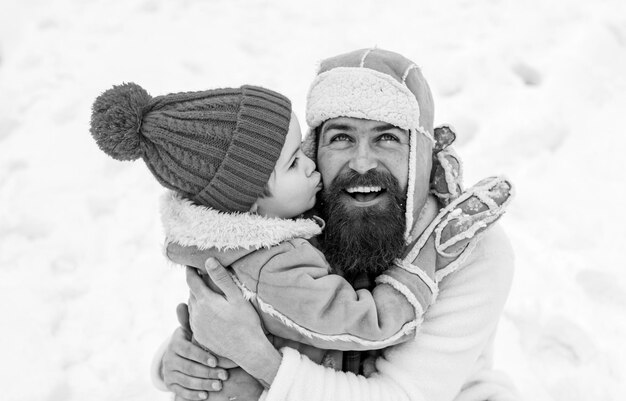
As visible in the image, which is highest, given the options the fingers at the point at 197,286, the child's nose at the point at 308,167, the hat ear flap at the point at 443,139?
the hat ear flap at the point at 443,139

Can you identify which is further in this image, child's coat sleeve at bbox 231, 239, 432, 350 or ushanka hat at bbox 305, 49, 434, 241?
ushanka hat at bbox 305, 49, 434, 241

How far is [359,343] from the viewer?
193cm

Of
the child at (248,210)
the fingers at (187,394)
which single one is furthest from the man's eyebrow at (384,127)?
the fingers at (187,394)

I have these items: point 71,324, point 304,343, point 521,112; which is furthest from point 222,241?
point 521,112

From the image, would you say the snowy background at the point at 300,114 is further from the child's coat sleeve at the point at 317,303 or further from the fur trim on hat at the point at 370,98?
the fur trim on hat at the point at 370,98

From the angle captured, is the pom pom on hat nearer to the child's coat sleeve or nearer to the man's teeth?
the child's coat sleeve

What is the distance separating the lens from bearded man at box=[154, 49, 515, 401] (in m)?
2.01

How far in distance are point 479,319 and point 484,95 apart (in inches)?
112

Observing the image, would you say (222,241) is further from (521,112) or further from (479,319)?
(521,112)

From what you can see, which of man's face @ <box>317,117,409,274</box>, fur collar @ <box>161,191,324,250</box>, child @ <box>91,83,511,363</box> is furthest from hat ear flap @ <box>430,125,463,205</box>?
Answer: fur collar @ <box>161,191,324,250</box>

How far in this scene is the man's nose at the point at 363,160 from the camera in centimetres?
226

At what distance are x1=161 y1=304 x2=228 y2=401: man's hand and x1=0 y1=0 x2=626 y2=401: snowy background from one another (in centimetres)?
103

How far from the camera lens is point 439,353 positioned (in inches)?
84.0

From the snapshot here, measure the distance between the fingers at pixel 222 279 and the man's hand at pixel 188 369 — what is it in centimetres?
27
